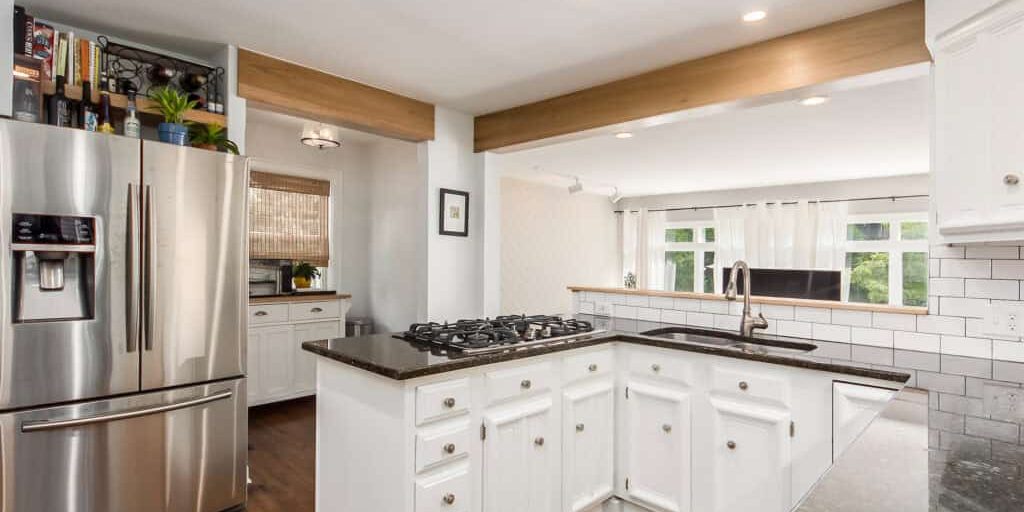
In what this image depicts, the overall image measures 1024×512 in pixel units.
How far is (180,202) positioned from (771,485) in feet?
9.18

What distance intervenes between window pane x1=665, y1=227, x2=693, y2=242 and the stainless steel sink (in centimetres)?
536

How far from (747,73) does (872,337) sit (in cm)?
136

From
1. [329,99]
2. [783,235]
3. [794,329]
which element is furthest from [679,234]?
[329,99]

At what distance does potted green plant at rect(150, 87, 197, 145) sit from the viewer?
2223 mm

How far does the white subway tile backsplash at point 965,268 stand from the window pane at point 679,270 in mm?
5737

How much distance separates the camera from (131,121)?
2.15m

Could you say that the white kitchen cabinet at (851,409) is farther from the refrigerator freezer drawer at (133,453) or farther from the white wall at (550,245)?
the white wall at (550,245)

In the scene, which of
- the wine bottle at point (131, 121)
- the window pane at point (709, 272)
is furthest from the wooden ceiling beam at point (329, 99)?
the window pane at point (709, 272)

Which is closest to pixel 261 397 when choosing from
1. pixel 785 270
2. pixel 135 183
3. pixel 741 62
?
pixel 135 183

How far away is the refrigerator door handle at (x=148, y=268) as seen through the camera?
6.89 feet

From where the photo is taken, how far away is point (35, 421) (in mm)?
1859

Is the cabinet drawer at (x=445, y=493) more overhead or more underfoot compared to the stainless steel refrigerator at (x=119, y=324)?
more underfoot

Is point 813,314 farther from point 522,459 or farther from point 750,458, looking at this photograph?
point 522,459

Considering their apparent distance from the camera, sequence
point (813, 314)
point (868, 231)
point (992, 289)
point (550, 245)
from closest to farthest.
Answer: point (992, 289), point (813, 314), point (868, 231), point (550, 245)
